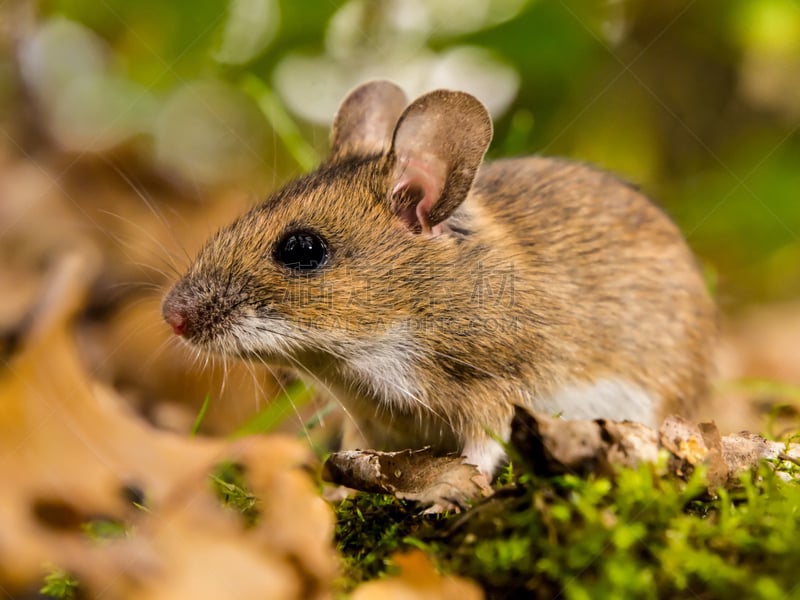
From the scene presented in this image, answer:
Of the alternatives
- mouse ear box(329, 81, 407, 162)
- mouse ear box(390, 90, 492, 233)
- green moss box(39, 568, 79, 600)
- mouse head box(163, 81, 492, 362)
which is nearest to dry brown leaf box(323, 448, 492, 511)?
mouse head box(163, 81, 492, 362)

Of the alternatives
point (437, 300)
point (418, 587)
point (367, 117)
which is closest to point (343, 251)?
point (437, 300)

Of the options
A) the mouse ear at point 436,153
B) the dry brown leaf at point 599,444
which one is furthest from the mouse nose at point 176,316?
the dry brown leaf at point 599,444

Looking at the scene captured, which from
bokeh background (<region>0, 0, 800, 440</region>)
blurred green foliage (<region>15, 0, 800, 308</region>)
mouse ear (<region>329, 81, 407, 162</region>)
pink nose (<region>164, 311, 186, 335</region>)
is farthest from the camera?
blurred green foliage (<region>15, 0, 800, 308</region>)

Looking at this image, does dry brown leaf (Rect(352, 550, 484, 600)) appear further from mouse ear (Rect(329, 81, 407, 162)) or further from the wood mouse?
mouse ear (Rect(329, 81, 407, 162))

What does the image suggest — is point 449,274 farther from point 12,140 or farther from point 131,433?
point 12,140

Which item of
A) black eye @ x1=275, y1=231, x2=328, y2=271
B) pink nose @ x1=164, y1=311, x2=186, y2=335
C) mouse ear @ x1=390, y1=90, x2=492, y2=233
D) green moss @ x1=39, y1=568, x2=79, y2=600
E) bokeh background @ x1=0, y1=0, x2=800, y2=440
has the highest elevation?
bokeh background @ x1=0, y1=0, x2=800, y2=440

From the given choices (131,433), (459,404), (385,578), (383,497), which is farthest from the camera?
(459,404)

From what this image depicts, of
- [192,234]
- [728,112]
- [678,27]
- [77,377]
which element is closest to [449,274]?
[77,377]

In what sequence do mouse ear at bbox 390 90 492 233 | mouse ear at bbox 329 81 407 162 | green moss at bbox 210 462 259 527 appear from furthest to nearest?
mouse ear at bbox 329 81 407 162
mouse ear at bbox 390 90 492 233
green moss at bbox 210 462 259 527
